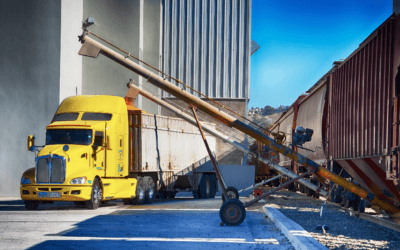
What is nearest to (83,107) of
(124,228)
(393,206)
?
(124,228)

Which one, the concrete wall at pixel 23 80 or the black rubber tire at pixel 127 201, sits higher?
the concrete wall at pixel 23 80

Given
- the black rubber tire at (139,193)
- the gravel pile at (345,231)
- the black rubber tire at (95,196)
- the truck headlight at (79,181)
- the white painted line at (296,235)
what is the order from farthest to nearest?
the black rubber tire at (139,193), the black rubber tire at (95,196), the truck headlight at (79,181), the gravel pile at (345,231), the white painted line at (296,235)

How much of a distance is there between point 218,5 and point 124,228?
26.7 metres

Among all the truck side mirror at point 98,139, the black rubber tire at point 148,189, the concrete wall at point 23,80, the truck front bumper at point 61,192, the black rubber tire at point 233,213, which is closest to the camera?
the black rubber tire at point 233,213

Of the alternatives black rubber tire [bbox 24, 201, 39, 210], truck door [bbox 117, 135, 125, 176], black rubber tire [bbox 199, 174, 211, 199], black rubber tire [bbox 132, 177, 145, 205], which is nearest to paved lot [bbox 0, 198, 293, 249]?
black rubber tire [bbox 24, 201, 39, 210]

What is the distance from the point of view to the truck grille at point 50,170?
14617 mm

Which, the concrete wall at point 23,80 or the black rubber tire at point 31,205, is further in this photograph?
the concrete wall at point 23,80

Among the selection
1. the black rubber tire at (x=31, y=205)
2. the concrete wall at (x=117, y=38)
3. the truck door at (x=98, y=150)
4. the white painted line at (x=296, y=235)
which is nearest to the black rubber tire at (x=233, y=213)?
the white painted line at (x=296, y=235)

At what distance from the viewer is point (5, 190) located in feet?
74.1

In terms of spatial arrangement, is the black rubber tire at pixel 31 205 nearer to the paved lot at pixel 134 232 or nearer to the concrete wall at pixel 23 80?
the paved lot at pixel 134 232

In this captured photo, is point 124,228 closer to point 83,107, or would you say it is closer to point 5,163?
point 83,107

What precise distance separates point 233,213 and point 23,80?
52.7 ft

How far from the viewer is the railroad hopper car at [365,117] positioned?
9.41 m

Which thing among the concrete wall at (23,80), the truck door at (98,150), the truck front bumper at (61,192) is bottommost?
the truck front bumper at (61,192)
